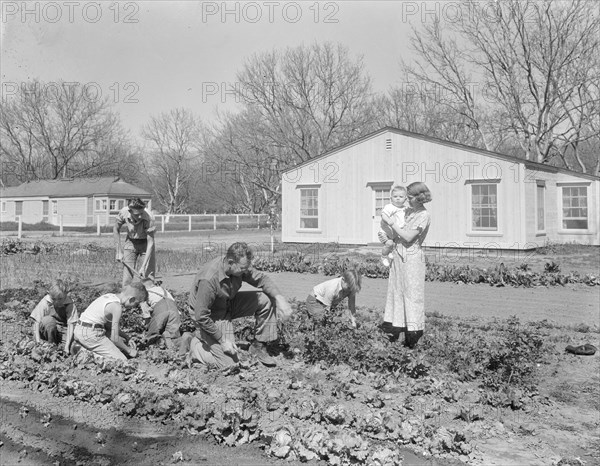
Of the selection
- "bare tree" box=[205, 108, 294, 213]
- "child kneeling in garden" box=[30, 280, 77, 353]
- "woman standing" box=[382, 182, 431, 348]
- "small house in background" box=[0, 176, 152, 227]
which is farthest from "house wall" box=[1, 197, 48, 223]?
"woman standing" box=[382, 182, 431, 348]

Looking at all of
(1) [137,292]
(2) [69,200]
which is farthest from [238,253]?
(2) [69,200]

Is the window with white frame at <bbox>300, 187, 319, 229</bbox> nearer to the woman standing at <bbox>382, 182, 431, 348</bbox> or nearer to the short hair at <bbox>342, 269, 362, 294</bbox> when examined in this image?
the short hair at <bbox>342, 269, 362, 294</bbox>

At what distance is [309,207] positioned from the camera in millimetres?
23844

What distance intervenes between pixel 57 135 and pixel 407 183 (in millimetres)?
50277

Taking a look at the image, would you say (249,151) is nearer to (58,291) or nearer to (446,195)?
(446,195)

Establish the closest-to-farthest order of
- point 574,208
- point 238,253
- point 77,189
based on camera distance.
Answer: point 238,253
point 574,208
point 77,189

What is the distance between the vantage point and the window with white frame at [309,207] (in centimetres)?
2369

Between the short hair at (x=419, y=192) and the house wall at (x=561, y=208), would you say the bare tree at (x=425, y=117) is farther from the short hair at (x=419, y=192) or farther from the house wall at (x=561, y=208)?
the short hair at (x=419, y=192)

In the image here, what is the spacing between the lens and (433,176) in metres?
21.5

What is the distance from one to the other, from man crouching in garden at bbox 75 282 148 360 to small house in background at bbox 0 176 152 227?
1608 inches

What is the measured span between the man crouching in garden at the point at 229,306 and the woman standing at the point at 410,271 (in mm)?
1288

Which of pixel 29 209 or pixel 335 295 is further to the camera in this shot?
pixel 29 209

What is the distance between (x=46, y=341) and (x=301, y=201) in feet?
59.4

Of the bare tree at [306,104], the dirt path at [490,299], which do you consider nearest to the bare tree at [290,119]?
the bare tree at [306,104]
